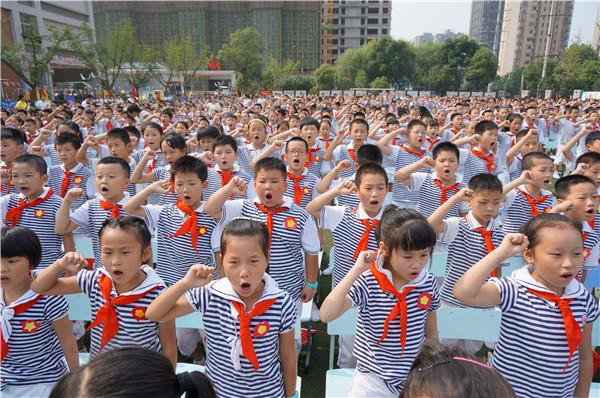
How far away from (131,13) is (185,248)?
90326 millimetres

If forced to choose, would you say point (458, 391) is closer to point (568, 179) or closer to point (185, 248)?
point (185, 248)

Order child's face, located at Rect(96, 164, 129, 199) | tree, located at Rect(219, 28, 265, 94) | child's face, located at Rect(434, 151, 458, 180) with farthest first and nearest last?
tree, located at Rect(219, 28, 265, 94)
child's face, located at Rect(434, 151, 458, 180)
child's face, located at Rect(96, 164, 129, 199)

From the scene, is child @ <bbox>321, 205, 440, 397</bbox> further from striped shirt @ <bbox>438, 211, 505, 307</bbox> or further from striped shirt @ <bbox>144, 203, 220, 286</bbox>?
striped shirt @ <bbox>144, 203, 220, 286</bbox>

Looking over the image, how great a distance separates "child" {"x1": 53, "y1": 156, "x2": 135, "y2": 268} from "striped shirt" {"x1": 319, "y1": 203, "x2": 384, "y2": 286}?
1.71 meters

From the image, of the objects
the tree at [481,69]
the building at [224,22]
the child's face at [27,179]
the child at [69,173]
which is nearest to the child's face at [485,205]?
the child's face at [27,179]

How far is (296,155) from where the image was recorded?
175 inches

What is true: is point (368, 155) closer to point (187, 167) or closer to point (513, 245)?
point (187, 167)

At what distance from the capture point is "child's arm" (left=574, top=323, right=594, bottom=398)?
209cm

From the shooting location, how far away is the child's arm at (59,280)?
202 cm

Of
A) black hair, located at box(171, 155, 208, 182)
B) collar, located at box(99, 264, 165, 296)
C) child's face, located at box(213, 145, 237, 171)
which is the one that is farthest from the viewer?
child's face, located at box(213, 145, 237, 171)

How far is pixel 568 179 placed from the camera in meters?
3.26

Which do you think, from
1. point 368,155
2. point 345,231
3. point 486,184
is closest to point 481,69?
point 368,155

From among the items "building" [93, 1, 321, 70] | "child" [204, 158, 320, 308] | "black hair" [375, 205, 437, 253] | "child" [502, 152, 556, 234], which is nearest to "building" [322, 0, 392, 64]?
"building" [93, 1, 321, 70]

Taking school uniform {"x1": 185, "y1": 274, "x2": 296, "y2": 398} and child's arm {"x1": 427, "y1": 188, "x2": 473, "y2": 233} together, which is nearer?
school uniform {"x1": 185, "y1": 274, "x2": 296, "y2": 398}
